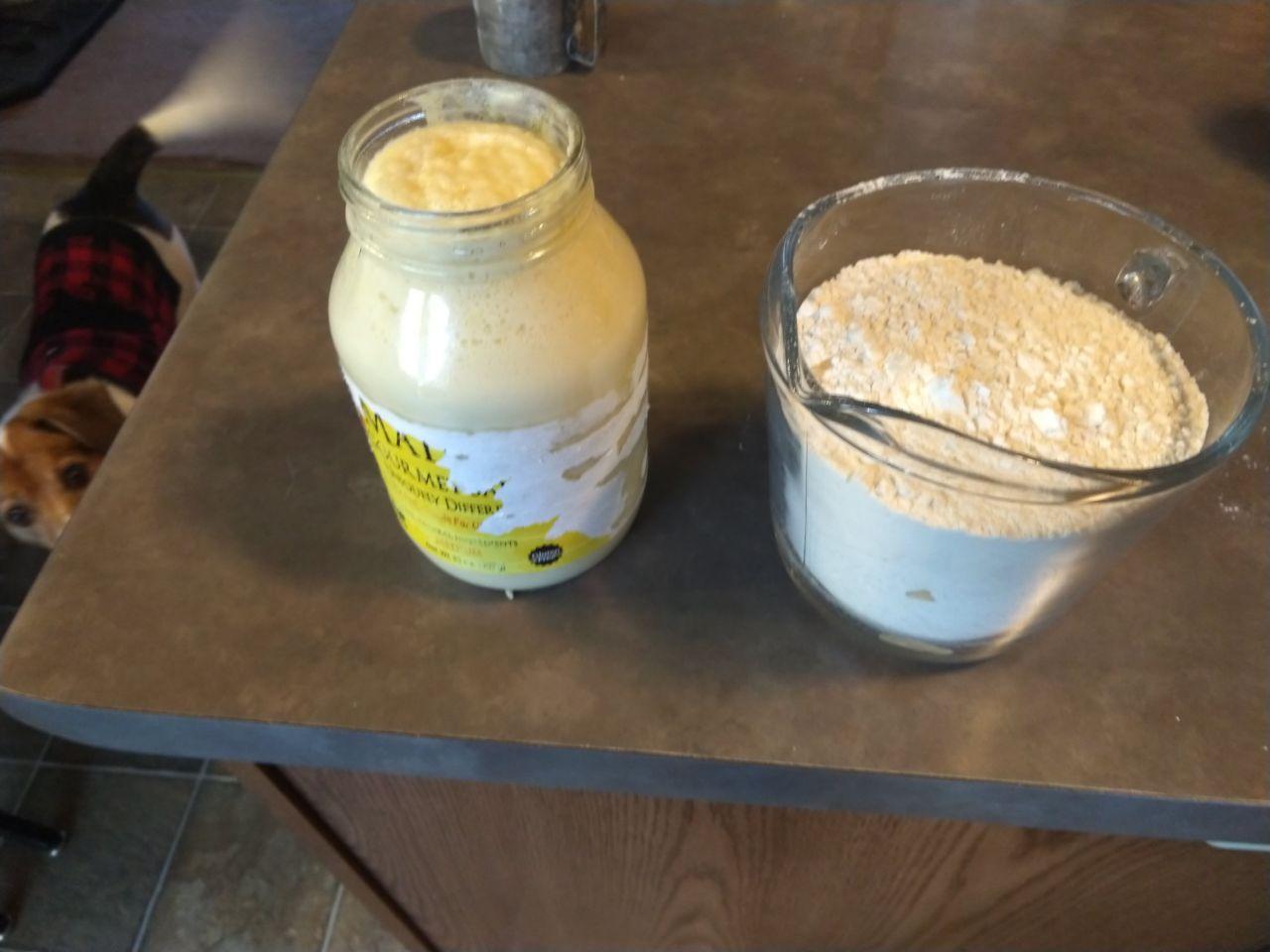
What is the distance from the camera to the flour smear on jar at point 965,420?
1.00ft

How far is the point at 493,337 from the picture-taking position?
0.98 feet

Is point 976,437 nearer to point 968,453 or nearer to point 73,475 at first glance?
point 968,453

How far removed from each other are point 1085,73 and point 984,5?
0.39 feet

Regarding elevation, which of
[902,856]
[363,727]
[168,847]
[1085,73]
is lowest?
[168,847]

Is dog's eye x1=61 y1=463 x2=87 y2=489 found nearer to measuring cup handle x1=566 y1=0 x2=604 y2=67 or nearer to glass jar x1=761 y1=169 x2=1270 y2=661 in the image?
measuring cup handle x1=566 y1=0 x2=604 y2=67

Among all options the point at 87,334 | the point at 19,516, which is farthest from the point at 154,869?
the point at 87,334

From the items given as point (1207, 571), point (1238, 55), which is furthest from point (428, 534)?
point (1238, 55)

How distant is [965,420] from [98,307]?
1.24m

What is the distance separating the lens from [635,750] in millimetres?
359

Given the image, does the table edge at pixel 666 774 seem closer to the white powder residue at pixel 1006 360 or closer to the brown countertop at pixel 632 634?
the brown countertop at pixel 632 634

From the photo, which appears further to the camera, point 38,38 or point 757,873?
point 38,38

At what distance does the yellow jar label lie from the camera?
0.32m

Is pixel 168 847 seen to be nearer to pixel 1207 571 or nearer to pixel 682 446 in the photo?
pixel 682 446

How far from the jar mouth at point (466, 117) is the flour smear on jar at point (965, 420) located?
0.37 feet
